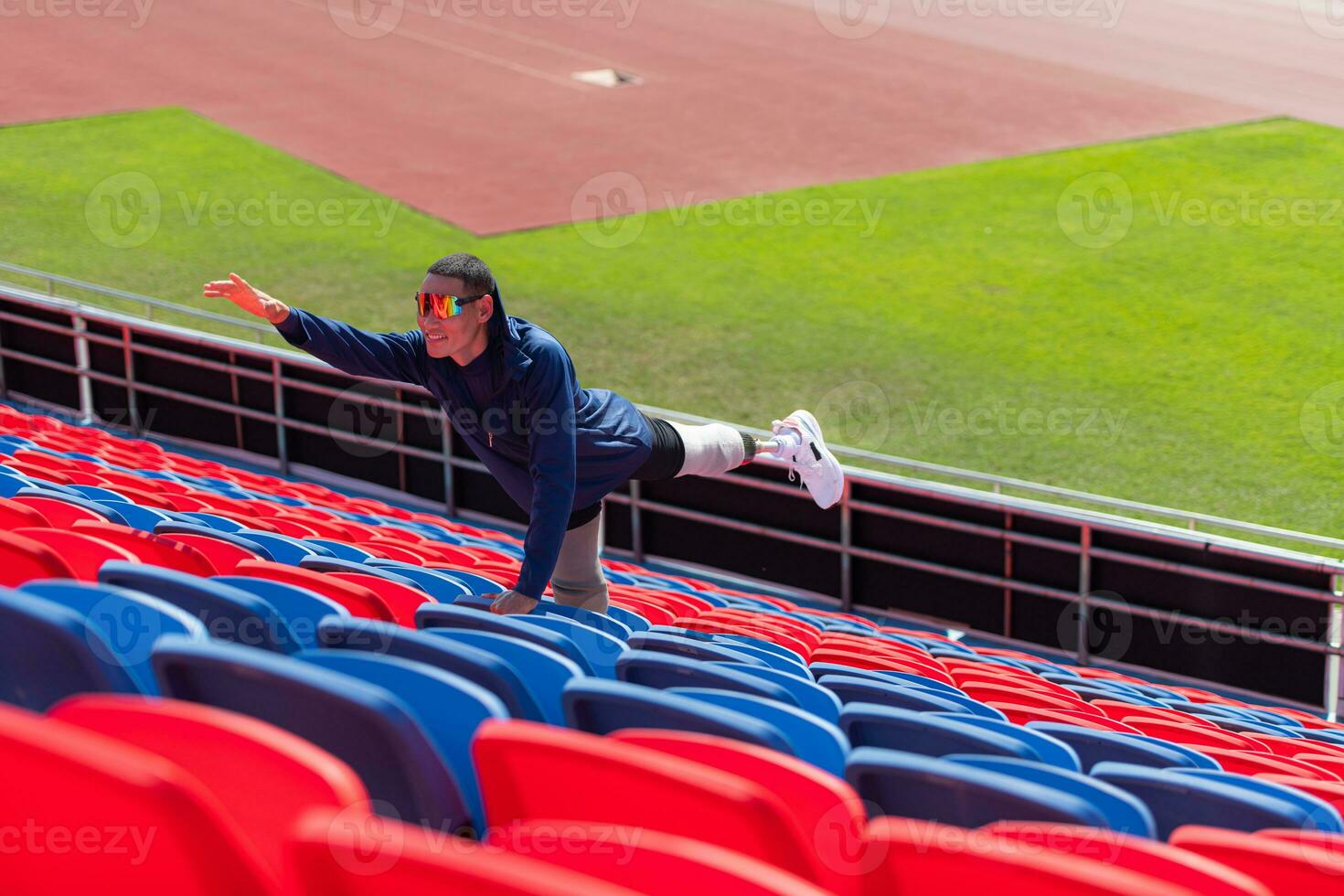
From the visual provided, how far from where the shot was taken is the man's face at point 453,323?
4469 millimetres

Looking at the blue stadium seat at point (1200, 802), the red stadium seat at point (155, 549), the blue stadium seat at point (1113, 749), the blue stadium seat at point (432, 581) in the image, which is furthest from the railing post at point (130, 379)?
the blue stadium seat at point (1200, 802)

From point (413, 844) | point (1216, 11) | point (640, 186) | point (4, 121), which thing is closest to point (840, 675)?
point (413, 844)

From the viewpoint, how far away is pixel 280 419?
1095cm

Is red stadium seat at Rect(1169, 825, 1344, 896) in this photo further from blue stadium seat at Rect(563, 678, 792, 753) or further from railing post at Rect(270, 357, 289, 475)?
railing post at Rect(270, 357, 289, 475)

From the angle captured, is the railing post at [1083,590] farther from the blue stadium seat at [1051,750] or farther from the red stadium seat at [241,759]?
the red stadium seat at [241,759]

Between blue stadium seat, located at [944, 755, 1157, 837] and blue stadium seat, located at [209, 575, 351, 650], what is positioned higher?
blue stadium seat, located at [209, 575, 351, 650]

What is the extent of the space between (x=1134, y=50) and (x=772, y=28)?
24.4 feet

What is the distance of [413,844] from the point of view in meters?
1.48

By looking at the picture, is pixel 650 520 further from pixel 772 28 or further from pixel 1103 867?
pixel 772 28

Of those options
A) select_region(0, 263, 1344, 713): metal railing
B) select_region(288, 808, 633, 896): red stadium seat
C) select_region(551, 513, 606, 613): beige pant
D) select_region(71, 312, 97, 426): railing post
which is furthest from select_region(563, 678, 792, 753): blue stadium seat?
select_region(71, 312, 97, 426): railing post

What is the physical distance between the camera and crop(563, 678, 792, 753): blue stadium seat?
7.23ft

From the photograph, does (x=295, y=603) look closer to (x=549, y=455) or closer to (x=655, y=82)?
(x=549, y=455)

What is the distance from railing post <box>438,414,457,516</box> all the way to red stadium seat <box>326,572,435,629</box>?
643 cm

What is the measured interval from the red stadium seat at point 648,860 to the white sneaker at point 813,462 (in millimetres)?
5274
